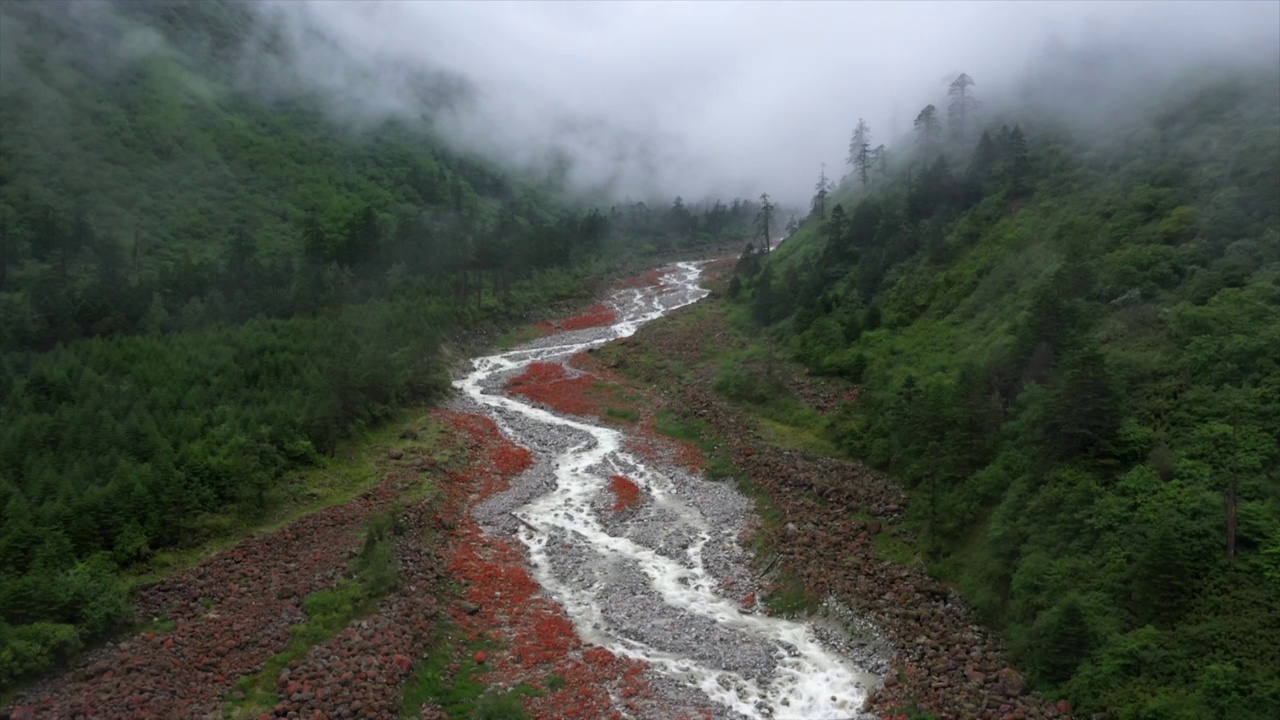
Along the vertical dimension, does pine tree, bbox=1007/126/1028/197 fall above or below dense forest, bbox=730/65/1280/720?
above

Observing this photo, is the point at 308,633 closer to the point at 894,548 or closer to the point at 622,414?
the point at 894,548

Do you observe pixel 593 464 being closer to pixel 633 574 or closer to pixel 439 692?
pixel 633 574

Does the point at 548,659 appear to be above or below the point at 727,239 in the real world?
below

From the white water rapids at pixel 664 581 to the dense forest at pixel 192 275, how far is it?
1322cm

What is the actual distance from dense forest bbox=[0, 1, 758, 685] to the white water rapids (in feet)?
43.4

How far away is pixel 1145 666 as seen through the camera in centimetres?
1925

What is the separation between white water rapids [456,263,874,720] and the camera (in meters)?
23.7

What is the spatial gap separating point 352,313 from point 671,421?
98.6 feet

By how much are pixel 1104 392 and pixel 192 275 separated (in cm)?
6932

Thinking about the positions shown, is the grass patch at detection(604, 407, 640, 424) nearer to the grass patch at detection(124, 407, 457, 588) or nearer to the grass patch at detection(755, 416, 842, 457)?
the grass patch at detection(755, 416, 842, 457)

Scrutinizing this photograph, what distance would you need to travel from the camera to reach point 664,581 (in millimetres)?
31047

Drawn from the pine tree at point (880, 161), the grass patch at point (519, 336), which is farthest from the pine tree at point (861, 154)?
the grass patch at point (519, 336)

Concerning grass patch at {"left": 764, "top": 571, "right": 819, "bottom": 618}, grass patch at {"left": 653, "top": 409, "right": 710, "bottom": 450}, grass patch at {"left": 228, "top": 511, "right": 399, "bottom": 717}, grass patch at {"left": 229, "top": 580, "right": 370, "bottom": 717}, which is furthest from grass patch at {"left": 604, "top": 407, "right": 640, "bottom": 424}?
grass patch at {"left": 229, "top": 580, "right": 370, "bottom": 717}

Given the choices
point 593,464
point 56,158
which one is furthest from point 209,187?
point 593,464
